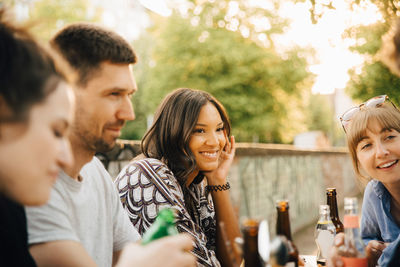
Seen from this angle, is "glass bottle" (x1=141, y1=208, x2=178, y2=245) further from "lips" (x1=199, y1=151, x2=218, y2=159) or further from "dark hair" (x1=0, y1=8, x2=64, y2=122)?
"lips" (x1=199, y1=151, x2=218, y2=159)

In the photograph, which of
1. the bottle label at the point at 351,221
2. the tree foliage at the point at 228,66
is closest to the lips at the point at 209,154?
the bottle label at the point at 351,221

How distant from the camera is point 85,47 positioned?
1631 mm

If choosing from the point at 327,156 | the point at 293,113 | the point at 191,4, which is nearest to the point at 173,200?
the point at 327,156

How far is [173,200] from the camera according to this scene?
231cm

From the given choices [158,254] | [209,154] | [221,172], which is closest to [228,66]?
[221,172]

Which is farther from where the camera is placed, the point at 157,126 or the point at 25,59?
the point at 157,126

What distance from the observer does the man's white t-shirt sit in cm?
142

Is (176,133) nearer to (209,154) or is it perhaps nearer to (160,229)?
(209,154)

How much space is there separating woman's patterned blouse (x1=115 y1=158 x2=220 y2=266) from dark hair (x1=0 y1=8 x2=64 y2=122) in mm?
1287

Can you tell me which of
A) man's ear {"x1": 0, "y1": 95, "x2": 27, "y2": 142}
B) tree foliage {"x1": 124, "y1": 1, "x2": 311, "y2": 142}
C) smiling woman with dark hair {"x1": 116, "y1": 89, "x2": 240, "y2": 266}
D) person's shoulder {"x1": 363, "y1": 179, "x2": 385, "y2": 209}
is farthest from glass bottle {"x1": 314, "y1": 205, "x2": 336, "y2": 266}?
tree foliage {"x1": 124, "y1": 1, "x2": 311, "y2": 142}

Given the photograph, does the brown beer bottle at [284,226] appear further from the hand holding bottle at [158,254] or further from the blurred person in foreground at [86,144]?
the hand holding bottle at [158,254]

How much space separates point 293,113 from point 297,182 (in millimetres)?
17397

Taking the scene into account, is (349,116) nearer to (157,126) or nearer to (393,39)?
(393,39)

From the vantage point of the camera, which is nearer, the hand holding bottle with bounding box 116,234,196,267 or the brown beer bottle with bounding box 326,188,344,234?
the hand holding bottle with bounding box 116,234,196,267
